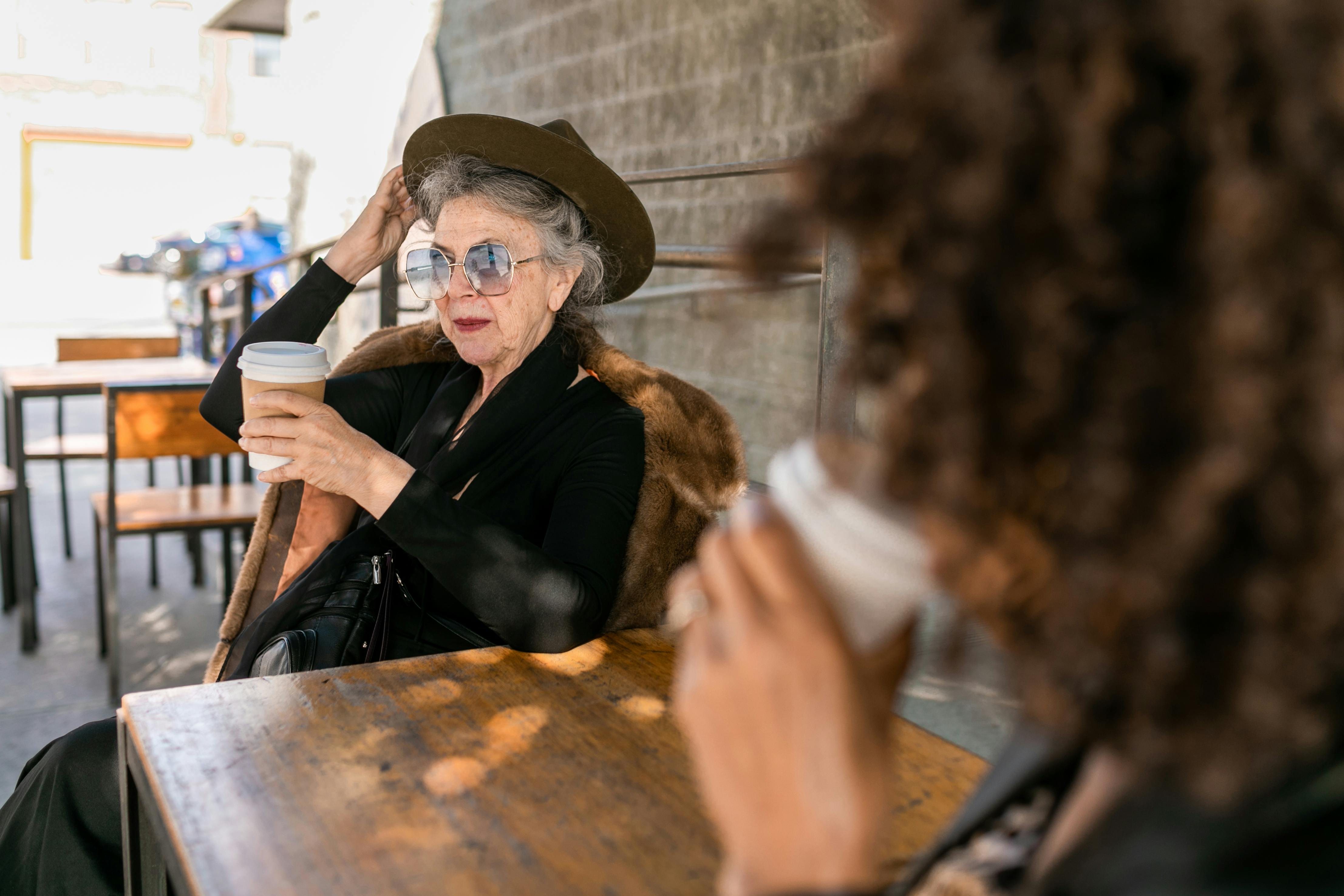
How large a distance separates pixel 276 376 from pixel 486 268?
0.57 metres

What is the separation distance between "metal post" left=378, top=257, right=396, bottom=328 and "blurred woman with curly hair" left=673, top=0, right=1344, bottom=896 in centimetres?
397

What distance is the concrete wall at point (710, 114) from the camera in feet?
12.6

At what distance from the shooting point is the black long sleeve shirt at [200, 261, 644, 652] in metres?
1.57

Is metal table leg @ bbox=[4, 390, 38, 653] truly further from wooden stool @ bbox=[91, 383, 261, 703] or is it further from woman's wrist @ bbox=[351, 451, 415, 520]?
woman's wrist @ bbox=[351, 451, 415, 520]

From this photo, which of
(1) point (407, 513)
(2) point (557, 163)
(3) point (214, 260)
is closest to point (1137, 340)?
(1) point (407, 513)

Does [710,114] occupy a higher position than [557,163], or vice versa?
[710,114]

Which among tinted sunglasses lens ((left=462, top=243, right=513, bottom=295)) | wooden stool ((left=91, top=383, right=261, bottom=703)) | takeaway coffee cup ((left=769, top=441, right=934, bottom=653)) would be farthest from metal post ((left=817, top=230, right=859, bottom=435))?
wooden stool ((left=91, top=383, right=261, bottom=703))

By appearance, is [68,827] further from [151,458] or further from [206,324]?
[206,324]

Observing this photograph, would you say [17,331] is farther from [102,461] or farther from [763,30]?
[763,30]

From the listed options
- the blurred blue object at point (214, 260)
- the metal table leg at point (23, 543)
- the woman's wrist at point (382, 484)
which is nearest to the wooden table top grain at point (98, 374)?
the metal table leg at point (23, 543)

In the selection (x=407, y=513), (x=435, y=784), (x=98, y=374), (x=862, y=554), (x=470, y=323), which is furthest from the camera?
(x=98, y=374)

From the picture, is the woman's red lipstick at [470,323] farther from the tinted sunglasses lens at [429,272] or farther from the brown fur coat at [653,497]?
the brown fur coat at [653,497]

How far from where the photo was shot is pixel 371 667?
1416mm

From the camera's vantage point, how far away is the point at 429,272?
6.87ft
